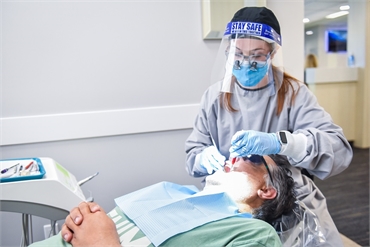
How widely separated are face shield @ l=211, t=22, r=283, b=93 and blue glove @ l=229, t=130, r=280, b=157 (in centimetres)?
19

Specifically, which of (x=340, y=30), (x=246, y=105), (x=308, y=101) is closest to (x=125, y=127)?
(x=246, y=105)

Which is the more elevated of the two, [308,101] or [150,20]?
[150,20]

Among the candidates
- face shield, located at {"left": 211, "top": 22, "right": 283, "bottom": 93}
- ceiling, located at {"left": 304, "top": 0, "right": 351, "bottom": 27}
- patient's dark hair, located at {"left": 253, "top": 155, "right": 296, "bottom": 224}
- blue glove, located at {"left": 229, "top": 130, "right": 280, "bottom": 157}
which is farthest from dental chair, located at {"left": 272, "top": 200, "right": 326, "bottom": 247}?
ceiling, located at {"left": 304, "top": 0, "right": 351, "bottom": 27}

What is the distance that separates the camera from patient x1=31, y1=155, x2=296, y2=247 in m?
0.73

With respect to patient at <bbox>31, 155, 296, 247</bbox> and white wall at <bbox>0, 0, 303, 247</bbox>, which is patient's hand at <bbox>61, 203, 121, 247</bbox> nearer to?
patient at <bbox>31, 155, 296, 247</bbox>

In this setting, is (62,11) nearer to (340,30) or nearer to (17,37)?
(17,37)

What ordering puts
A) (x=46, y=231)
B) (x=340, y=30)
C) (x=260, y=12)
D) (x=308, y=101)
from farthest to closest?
1. (x=340, y=30)
2. (x=46, y=231)
3. (x=308, y=101)
4. (x=260, y=12)

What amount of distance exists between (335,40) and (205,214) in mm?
7803

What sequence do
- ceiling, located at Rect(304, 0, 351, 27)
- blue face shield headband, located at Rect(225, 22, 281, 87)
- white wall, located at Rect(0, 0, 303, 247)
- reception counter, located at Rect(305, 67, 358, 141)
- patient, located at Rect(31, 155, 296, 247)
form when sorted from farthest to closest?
reception counter, located at Rect(305, 67, 358, 141) → ceiling, located at Rect(304, 0, 351, 27) → white wall, located at Rect(0, 0, 303, 247) → blue face shield headband, located at Rect(225, 22, 281, 87) → patient, located at Rect(31, 155, 296, 247)

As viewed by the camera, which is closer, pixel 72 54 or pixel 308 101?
pixel 308 101

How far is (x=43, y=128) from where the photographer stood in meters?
1.34

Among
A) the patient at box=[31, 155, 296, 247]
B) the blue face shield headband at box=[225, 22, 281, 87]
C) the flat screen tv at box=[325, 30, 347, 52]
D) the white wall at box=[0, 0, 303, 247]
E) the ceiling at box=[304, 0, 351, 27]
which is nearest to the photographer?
the patient at box=[31, 155, 296, 247]

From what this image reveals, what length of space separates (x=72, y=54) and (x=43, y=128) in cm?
37

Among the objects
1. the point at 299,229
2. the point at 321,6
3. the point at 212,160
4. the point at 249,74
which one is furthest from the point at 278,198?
the point at 321,6
